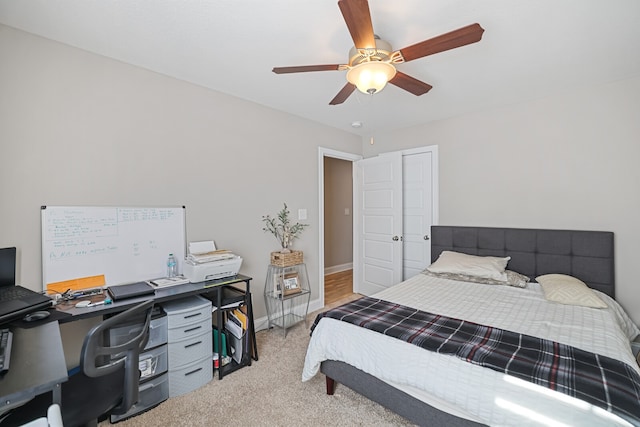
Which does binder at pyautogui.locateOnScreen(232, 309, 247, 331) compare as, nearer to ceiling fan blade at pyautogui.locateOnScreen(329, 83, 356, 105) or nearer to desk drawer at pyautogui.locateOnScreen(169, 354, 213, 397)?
desk drawer at pyautogui.locateOnScreen(169, 354, 213, 397)

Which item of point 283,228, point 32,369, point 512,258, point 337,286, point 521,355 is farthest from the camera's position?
point 337,286

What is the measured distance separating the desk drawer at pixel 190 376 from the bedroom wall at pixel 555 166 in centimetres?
306

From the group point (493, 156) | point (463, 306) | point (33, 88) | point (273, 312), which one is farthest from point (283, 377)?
point (493, 156)

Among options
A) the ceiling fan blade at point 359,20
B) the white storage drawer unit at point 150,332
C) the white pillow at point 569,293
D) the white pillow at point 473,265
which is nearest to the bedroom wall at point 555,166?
the white pillow at point 473,265

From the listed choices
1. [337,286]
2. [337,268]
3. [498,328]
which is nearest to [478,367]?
[498,328]

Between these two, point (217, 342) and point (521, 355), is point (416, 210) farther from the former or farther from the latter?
point (217, 342)

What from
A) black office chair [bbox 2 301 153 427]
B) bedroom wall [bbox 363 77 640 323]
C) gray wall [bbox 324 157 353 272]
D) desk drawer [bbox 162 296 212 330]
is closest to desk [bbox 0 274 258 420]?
black office chair [bbox 2 301 153 427]

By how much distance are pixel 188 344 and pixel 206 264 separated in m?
0.60

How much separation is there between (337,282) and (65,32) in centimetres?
448

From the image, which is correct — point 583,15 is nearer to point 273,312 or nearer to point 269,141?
point 269,141

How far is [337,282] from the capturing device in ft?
16.6

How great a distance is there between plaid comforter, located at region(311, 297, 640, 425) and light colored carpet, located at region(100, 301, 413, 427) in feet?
1.97

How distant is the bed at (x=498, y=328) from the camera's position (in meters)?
1.26

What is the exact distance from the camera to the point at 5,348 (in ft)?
3.56
